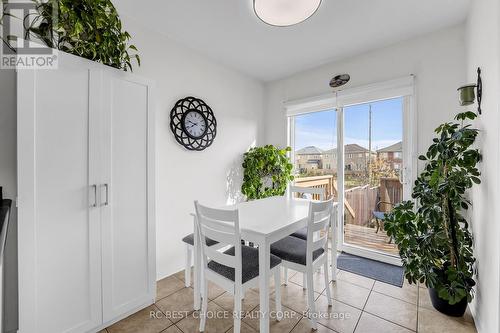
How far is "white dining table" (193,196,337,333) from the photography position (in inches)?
57.9

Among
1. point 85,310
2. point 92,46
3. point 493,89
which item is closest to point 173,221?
point 85,310

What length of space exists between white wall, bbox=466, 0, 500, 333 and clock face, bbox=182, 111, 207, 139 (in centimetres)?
246

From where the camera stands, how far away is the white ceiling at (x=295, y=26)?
78.4 inches

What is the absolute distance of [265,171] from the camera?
3.26m

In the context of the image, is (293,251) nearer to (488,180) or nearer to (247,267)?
(247,267)

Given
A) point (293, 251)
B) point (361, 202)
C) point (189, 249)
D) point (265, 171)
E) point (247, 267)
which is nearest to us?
point (247, 267)

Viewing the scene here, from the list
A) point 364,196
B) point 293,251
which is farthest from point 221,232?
point 364,196

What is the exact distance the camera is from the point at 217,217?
1499 mm

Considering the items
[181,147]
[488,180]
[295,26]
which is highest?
[295,26]

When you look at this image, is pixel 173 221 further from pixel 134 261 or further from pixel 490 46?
pixel 490 46

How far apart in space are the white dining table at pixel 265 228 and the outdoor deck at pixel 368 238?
0.87 meters

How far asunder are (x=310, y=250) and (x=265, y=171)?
1.69 meters

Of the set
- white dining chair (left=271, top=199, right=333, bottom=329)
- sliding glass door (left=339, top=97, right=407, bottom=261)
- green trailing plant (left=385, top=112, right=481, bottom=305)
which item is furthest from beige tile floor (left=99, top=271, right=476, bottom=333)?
sliding glass door (left=339, top=97, right=407, bottom=261)

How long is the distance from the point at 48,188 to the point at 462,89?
118 inches
